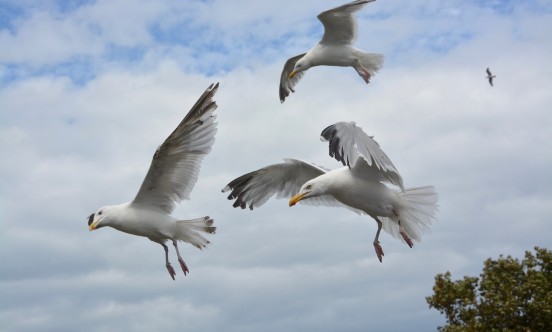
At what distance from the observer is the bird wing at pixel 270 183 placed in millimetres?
12242

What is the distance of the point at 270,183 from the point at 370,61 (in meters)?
4.71

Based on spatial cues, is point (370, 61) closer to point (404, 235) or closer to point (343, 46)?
point (343, 46)

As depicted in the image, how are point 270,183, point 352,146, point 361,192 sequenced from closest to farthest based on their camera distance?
point 352,146 → point 361,192 → point 270,183

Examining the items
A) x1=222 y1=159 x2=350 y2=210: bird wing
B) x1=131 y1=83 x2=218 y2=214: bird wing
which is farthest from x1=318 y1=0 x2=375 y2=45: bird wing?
x1=131 y1=83 x2=218 y2=214: bird wing

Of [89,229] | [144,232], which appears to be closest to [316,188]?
[144,232]

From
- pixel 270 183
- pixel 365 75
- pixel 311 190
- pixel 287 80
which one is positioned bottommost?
pixel 311 190

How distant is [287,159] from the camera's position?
12211 mm

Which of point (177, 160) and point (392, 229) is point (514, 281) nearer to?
point (392, 229)

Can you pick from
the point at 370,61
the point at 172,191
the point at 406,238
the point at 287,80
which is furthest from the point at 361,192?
the point at 287,80

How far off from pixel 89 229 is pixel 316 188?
3.29 m

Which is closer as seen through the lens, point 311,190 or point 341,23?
point 311,190

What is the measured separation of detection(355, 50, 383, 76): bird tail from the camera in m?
16.2

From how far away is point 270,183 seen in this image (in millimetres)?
12484

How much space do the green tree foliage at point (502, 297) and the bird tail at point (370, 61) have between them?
176 inches
